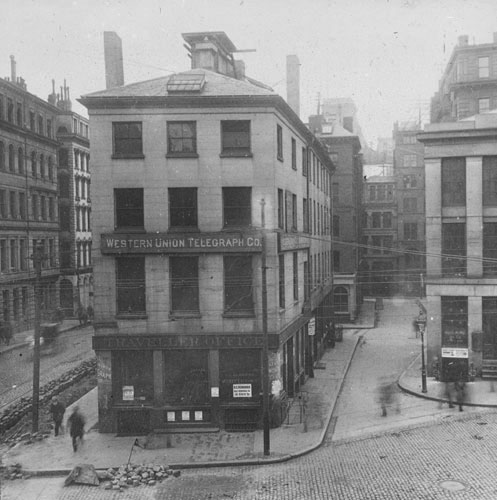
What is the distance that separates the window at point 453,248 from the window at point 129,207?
16.6 metres

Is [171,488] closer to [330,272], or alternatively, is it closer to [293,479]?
[293,479]

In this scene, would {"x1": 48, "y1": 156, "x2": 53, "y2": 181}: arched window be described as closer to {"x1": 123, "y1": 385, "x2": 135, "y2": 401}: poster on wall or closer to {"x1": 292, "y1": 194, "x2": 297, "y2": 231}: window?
{"x1": 292, "y1": 194, "x2": 297, "y2": 231}: window

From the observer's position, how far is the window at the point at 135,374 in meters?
24.3

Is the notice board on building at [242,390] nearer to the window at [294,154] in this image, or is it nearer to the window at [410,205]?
the window at [294,154]

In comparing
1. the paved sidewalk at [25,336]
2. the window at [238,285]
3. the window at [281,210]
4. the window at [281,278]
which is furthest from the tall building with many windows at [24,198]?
the window at [238,285]

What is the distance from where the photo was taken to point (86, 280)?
64.3 meters

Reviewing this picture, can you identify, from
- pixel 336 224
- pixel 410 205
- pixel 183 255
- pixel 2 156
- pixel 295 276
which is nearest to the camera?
pixel 183 255

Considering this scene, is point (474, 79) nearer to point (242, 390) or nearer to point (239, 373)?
point (239, 373)

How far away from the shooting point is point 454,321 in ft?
102

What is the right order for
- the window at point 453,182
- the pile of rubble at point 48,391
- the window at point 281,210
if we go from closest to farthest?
the pile of rubble at point 48,391 < the window at point 281,210 < the window at point 453,182

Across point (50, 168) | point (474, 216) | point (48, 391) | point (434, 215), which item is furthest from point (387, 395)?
point (50, 168)

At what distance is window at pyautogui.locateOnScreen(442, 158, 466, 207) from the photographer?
31250mm

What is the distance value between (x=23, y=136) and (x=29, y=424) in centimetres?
3340

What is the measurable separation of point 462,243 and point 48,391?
899 inches
